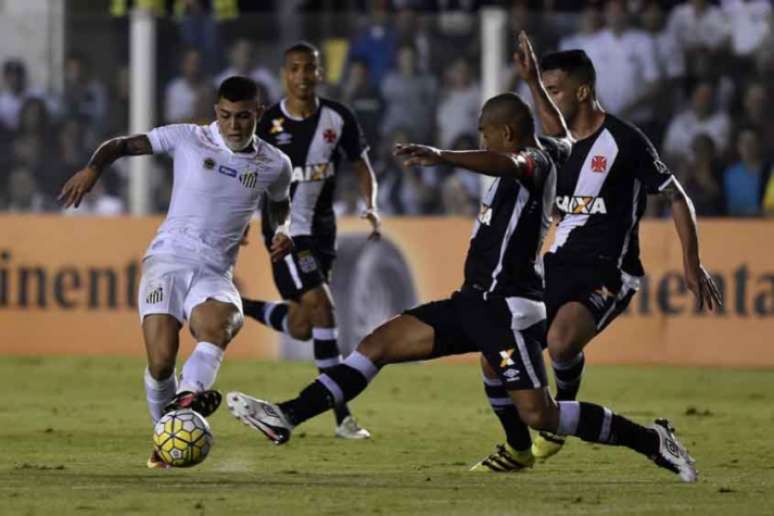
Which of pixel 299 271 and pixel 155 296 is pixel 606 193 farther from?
pixel 299 271

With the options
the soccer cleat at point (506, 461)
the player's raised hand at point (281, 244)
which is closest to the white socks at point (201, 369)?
the player's raised hand at point (281, 244)

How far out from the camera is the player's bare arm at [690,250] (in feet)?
31.4

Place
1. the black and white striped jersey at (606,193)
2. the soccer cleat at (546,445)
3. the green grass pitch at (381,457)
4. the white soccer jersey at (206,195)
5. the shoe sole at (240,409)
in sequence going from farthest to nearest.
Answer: the black and white striped jersey at (606,193), the soccer cleat at (546,445), the white soccer jersey at (206,195), the shoe sole at (240,409), the green grass pitch at (381,457)

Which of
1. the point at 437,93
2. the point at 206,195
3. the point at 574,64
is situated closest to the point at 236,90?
the point at 206,195

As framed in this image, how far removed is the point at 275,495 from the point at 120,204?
10.1m

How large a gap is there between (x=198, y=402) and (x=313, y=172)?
11.3 ft

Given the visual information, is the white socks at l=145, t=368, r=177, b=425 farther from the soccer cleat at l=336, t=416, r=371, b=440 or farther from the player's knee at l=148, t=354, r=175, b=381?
the soccer cleat at l=336, t=416, r=371, b=440

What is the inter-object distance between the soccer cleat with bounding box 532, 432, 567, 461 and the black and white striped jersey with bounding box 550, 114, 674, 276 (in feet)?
3.20

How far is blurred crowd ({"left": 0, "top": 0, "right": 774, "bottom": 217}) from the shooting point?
57.4 feet

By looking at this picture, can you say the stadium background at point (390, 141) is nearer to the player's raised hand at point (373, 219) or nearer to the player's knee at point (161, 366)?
the player's raised hand at point (373, 219)

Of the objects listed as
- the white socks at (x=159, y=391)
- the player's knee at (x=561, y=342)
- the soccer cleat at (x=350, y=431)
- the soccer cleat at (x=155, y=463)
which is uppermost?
the player's knee at (x=561, y=342)

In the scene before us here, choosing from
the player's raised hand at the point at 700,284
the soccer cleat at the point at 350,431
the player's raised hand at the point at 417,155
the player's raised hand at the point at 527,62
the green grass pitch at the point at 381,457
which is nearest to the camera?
the player's raised hand at the point at 417,155

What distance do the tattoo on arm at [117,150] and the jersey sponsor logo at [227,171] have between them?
1.40 ft

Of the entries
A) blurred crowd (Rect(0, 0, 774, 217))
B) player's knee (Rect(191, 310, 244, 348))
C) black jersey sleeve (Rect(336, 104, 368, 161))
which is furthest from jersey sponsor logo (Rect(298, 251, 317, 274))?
blurred crowd (Rect(0, 0, 774, 217))
